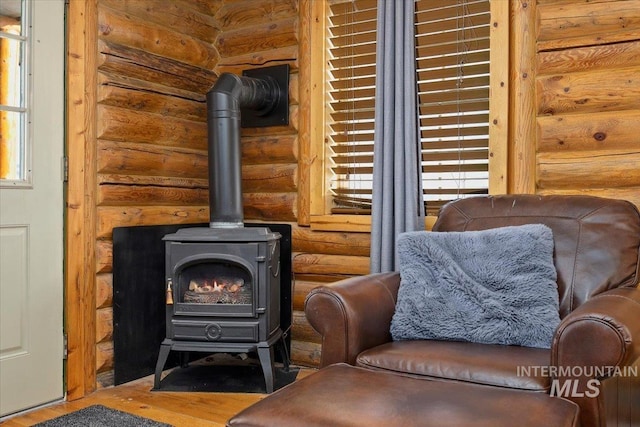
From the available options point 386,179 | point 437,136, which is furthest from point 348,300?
point 437,136

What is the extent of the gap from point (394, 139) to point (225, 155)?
3.05 feet

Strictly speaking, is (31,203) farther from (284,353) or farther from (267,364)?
(284,353)

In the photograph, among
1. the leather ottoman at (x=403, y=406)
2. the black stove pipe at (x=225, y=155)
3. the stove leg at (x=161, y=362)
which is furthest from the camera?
the black stove pipe at (x=225, y=155)

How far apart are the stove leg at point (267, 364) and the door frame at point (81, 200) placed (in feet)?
2.87

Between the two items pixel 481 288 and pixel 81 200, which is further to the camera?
pixel 81 200

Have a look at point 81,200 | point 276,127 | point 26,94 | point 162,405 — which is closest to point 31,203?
point 81,200

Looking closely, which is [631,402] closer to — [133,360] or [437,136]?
[437,136]

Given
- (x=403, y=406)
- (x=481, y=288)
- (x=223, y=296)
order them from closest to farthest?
(x=403, y=406) → (x=481, y=288) → (x=223, y=296)

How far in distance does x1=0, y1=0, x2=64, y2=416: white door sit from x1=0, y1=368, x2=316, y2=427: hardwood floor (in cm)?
12

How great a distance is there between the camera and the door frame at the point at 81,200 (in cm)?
300

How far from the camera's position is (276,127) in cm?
372

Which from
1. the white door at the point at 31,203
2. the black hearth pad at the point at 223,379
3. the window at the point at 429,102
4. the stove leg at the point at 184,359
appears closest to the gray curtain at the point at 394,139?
the window at the point at 429,102

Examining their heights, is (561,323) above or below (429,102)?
below

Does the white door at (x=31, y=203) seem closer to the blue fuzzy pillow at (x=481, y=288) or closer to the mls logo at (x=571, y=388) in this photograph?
the blue fuzzy pillow at (x=481, y=288)
